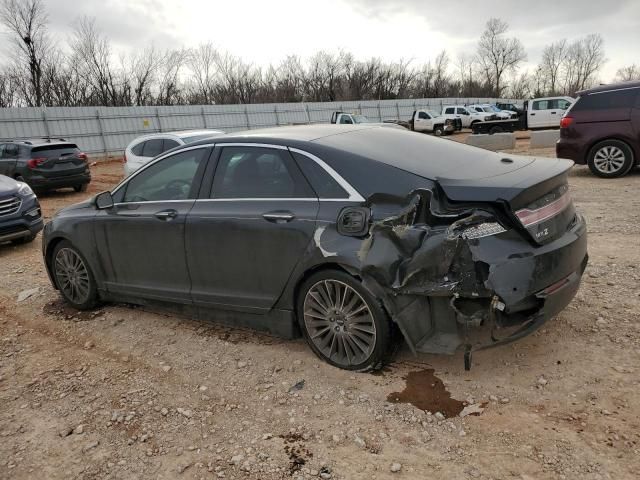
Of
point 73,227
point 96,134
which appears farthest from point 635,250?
point 96,134

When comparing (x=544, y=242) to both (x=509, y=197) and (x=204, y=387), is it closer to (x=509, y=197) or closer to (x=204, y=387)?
(x=509, y=197)

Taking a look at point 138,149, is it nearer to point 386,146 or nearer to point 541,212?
point 386,146

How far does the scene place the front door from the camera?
13.1 feet

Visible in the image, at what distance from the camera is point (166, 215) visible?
158 inches

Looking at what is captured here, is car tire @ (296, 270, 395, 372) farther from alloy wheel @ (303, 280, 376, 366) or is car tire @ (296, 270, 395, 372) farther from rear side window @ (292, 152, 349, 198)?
rear side window @ (292, 152, 349, 198)

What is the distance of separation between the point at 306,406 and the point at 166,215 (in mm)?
1901

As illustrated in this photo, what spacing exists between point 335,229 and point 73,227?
9.36 feet

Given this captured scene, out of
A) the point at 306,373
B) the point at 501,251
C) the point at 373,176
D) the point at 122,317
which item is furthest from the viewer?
the point at 122,317

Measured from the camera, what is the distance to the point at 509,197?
2857 millimetres

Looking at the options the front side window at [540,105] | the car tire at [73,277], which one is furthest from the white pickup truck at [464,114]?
the car tire at [73,277]

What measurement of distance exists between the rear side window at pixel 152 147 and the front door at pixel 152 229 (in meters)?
6.38

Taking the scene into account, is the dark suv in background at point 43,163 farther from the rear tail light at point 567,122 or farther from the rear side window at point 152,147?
the rear tail light at point 567,122

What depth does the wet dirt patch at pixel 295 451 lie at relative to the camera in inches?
102

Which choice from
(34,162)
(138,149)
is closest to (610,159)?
(138,149)
